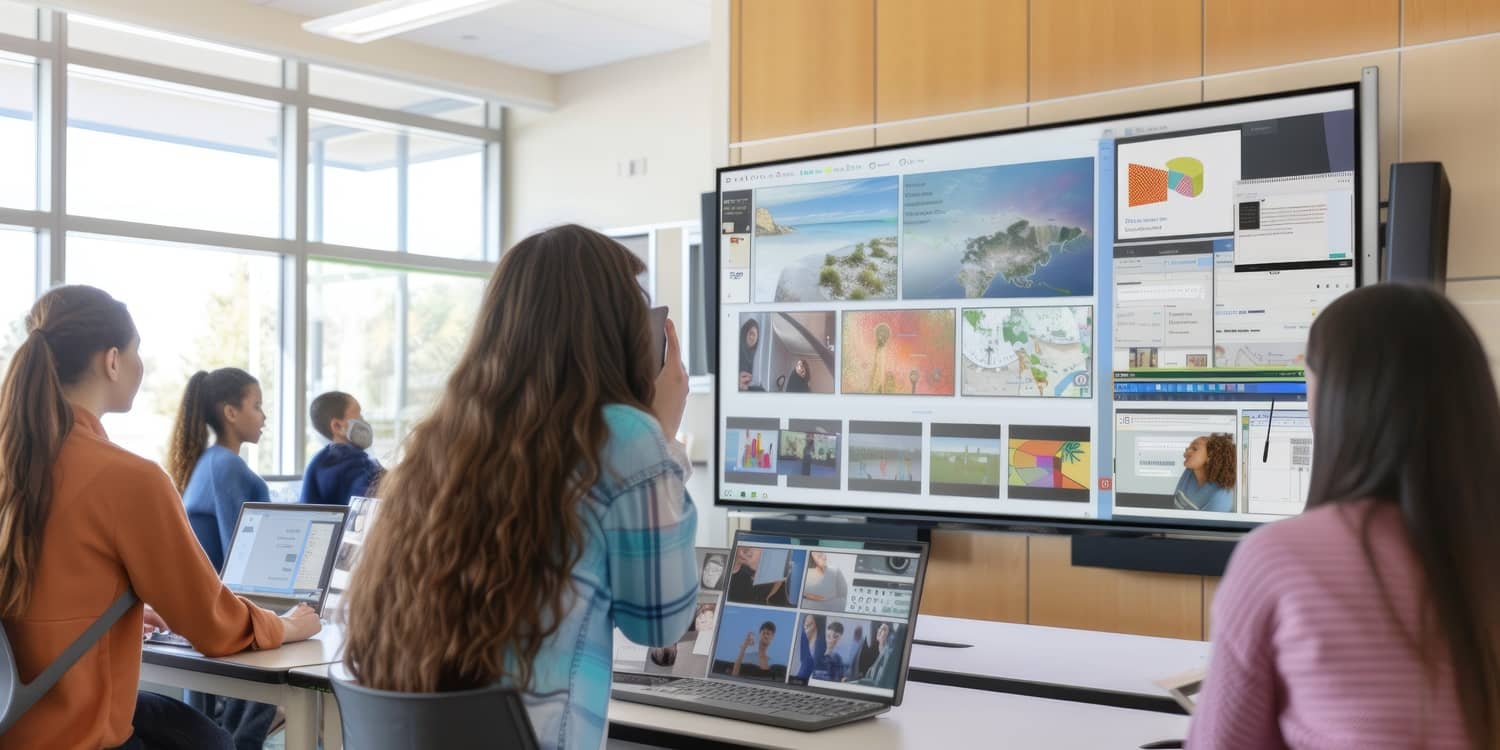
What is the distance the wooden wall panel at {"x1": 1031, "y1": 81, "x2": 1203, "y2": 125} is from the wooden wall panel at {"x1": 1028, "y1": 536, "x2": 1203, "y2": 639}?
118cm

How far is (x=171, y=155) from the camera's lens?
23.7 ft

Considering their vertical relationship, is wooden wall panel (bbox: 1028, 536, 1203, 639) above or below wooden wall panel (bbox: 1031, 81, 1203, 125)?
below

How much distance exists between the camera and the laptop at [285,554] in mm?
2996

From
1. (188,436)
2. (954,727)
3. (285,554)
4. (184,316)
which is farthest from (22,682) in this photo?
(184,316)

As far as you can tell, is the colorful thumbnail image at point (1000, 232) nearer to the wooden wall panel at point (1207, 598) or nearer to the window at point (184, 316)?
the wooden wall panel at point (1207, 598)

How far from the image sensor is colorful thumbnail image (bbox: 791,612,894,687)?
2.05 meters

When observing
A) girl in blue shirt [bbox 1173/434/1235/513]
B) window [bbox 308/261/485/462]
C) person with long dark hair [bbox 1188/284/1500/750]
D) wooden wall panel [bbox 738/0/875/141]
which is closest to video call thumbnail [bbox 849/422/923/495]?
girl in blue shirt [bbox 1173/434/1235/513]

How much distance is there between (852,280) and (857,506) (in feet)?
2.21

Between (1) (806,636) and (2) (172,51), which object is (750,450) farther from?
(2) (172,51)

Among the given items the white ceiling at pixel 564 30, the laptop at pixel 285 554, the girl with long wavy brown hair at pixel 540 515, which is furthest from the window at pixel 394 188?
the girl with long wavy brown hair at pixel 540 515

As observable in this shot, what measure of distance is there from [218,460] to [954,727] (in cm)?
283

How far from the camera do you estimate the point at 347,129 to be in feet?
26.2

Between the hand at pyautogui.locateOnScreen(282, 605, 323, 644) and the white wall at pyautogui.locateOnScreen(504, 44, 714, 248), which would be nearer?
the hand at pyautogui.locateOnScreen(282, 605, 323, 644)

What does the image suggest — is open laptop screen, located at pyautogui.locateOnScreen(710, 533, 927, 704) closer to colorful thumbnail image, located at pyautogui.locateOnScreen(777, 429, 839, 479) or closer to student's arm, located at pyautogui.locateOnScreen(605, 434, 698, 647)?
student's arm, located at pyautogui.locateOnScreen(605, 434, 698, 647)
